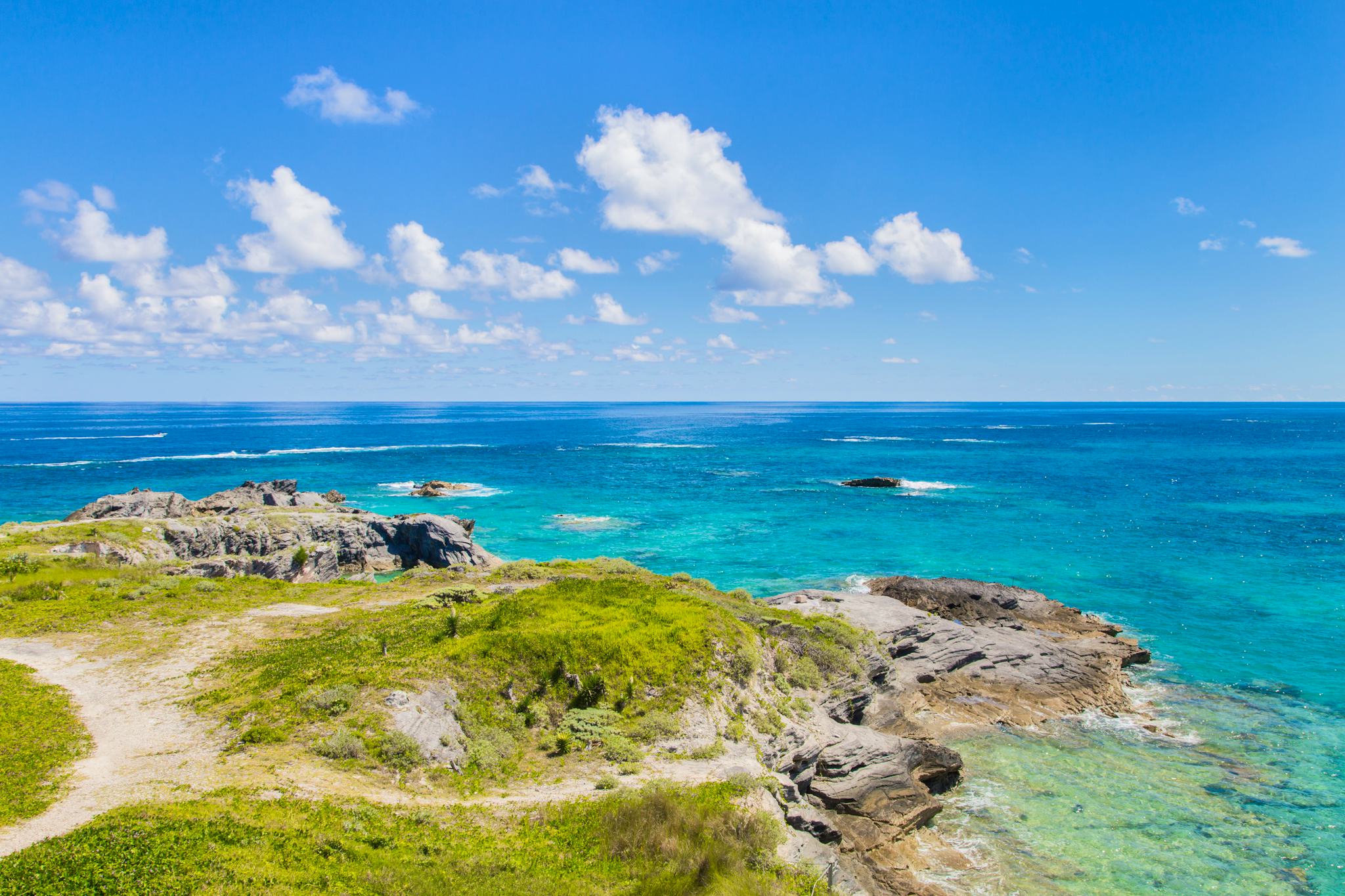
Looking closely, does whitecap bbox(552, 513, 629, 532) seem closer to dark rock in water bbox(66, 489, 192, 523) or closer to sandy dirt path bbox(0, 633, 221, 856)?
dark rock in water bbox(66, 489, 192, 523)

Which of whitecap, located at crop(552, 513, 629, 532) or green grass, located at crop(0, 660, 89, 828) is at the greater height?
green grass, located at crop(0, 660, 89, 828)

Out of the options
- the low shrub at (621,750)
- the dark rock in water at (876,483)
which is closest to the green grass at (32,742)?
the low shrub at (621,750)

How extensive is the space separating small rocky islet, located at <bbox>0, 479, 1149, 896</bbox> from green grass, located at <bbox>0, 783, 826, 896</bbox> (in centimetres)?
205

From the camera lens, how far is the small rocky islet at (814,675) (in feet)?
67.3

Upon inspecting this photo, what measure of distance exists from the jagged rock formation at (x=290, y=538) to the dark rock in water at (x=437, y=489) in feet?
95.8

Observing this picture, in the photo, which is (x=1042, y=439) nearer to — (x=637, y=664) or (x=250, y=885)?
(x=637, y=664)

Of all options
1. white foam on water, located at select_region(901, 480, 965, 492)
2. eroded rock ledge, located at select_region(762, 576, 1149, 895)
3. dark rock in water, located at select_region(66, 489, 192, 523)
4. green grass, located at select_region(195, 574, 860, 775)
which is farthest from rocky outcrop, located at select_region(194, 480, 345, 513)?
white foam on water, located at select_region(901, 480, 965, 492)

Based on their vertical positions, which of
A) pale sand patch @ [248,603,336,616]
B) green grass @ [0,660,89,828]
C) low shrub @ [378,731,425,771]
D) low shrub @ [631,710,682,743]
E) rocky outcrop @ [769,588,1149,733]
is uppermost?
green grass @ [0,660,89,828]

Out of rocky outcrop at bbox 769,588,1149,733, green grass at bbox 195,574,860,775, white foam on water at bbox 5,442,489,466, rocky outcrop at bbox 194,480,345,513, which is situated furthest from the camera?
white foam on water at bbox 5,442,489,466

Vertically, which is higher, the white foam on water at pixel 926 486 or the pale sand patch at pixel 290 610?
the pale sand patch at pixel 290 610

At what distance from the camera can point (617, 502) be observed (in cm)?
9025

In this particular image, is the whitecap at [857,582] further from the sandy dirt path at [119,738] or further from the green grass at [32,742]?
the green grass at [32,742]

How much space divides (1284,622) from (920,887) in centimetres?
4135

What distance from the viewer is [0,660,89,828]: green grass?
617 inches
